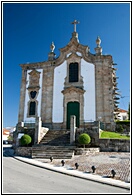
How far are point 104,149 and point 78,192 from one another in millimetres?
9717

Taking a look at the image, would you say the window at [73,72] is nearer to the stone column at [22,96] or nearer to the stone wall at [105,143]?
the stone column at [22,96]

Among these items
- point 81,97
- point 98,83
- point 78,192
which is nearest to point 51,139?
point 81,97

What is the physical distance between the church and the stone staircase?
3.80 m

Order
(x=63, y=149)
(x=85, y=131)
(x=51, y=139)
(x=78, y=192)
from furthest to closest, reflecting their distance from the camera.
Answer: (x=51, y=139)
(x=85, y=131)
(x=63, y=149)
(x=78, y=192)

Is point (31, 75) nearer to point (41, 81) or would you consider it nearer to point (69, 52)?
point (41, 81)

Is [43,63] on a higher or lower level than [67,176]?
higher

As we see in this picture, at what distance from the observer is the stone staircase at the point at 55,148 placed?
1351 centimetres

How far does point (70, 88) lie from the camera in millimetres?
22266

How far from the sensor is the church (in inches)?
834

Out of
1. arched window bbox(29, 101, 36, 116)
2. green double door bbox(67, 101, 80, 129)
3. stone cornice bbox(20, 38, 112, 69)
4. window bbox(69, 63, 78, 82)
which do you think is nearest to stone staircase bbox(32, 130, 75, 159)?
green double door bbox(67, 101, 80, 129)

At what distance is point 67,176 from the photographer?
845 centimetres

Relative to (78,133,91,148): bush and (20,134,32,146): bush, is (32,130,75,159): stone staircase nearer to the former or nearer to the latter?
(78,133,91,148): bush

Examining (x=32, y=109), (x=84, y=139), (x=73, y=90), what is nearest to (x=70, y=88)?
(x=73, y=90)

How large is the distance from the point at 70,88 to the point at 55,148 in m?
9.15
